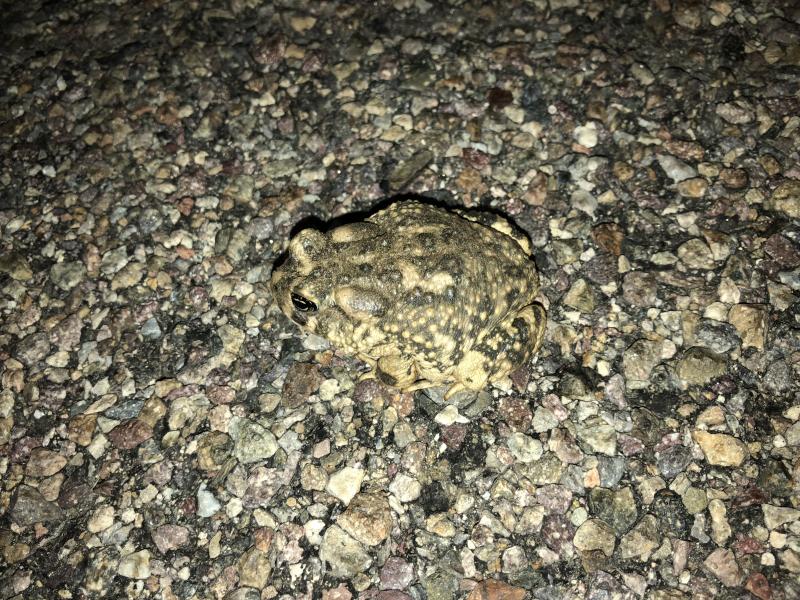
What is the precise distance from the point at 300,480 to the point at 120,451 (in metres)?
1.14

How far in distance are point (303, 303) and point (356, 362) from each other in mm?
593

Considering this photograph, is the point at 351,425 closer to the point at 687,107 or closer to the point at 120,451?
the point at 120,451

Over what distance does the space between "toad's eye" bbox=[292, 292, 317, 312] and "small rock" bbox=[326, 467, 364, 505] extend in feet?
3.10

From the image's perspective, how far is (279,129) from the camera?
14.6 feet

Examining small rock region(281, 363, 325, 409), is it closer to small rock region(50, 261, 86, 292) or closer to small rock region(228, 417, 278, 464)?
small rock region(228, 417, 278, 464)

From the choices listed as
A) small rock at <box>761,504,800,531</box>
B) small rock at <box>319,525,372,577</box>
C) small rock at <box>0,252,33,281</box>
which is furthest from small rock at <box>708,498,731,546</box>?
small rock at <box>0,252,33,281</box>

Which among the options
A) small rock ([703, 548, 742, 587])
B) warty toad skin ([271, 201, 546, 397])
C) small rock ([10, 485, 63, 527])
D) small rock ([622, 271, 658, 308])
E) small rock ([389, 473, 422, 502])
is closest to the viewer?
small rock ([703, 548, 742, 587])

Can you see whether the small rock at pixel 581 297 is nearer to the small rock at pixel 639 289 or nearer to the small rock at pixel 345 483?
the small rock at pixel 639 289

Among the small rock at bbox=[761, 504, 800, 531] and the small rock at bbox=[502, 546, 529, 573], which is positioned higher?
the small rock at bbox=[761, 504, 800, 531]

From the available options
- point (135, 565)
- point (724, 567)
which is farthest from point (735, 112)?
point (135, 565)

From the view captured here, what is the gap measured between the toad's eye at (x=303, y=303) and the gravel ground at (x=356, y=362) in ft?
1.52

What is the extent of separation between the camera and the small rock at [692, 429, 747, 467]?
3.20 metres

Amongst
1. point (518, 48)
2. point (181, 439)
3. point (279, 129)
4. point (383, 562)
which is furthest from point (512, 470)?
point (518, 48)

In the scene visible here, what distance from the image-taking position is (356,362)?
360cm
